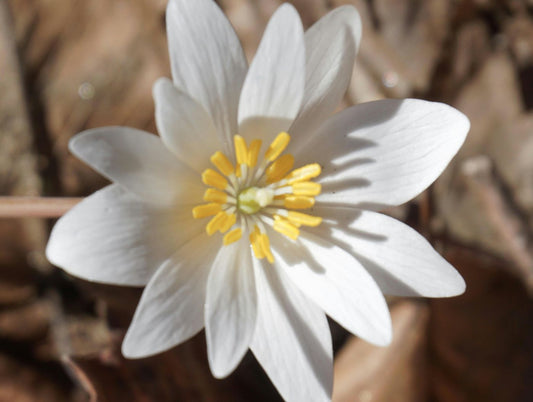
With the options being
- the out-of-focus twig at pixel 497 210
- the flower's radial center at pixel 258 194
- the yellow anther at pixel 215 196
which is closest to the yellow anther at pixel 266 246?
the flower's radial center at pixel 258 194

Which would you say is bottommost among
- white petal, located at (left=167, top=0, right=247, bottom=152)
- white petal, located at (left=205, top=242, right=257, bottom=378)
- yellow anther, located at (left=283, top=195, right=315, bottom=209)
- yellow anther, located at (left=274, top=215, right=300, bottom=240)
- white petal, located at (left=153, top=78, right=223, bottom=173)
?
white petal, located at (left=205, top=242, right=257, bottom=378)

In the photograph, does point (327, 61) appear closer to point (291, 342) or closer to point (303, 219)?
Answer: point (303, 219)

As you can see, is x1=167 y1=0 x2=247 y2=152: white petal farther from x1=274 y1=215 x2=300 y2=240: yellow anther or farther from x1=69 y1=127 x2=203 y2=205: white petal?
x1=274 y1=215 x2=300 y2=240: yellow anther

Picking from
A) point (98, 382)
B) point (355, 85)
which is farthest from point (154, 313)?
point (355, 85)

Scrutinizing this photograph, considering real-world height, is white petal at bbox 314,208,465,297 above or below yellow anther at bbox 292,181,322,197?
below

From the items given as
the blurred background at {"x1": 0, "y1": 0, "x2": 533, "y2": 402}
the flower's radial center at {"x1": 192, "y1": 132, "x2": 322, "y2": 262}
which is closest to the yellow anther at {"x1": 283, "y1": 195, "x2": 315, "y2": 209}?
the flower's radial center at {"x1": 192, "y1": 132, "x2": 322, "y2": 262}

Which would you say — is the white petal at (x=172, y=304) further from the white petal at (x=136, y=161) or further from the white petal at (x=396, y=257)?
the white petal at (x=396, y=257)
